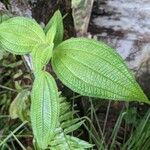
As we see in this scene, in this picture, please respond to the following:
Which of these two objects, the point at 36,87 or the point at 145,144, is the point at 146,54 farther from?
the point at 36,87

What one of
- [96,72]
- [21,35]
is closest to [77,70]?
[96,72]

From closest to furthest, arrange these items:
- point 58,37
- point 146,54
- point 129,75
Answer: point 129,75 → point 58,37 → point 146,54

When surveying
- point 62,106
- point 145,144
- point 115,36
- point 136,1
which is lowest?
point 145,144

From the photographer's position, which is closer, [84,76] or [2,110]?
[84,76]

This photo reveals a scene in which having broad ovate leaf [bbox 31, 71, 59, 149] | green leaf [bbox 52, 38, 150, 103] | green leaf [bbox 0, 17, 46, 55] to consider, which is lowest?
broad ovate leaf [bbox 31, 71, 59, 149]

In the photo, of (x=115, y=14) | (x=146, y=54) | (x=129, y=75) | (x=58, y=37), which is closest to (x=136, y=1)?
(x=115, y=14)

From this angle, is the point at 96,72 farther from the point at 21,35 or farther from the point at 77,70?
the point at 21,35

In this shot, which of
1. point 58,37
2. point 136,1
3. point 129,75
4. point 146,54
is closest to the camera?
point 129,75
